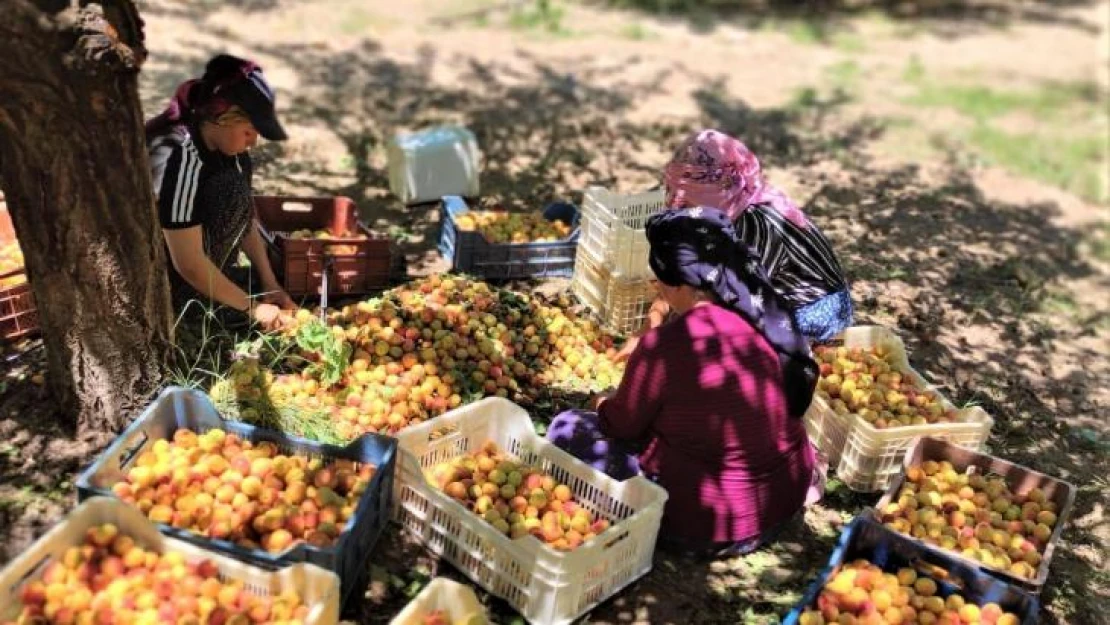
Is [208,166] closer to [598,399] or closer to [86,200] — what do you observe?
[86,200]

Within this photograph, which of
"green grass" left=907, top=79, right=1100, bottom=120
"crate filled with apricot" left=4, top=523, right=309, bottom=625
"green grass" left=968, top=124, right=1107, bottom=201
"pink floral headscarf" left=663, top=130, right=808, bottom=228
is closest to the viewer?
"crate filled with apricot" left=4, top=523, right=309, bottom=625

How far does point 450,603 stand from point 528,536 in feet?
1.24

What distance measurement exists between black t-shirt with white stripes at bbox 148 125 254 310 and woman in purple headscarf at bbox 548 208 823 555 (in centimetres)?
214

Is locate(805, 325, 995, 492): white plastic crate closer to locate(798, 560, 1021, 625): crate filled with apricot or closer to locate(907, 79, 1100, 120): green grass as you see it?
locate(798, 560, 1021, 625): crate filled with apricot

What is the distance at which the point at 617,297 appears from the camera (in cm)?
541

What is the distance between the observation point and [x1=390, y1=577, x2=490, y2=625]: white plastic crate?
3.05 m

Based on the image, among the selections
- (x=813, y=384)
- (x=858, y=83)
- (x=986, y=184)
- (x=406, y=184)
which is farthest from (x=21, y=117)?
(x=858, y=83)

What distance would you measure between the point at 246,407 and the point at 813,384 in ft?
7.73

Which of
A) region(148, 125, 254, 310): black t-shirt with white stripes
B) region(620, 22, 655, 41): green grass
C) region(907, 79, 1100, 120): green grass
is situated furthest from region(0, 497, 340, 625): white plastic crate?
region(620, 22, 655, 41): green grass

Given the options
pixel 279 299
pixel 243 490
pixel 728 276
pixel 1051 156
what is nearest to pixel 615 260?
pixel 728 276

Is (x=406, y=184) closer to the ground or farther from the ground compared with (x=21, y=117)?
closer to the ground

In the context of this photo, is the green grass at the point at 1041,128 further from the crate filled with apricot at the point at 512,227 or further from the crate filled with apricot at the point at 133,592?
the crate filled with apricot at the point at 133,592

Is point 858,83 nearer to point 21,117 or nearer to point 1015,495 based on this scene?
point 1015,495

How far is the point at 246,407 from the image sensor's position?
402 cm
